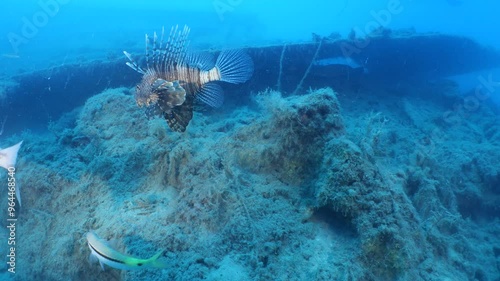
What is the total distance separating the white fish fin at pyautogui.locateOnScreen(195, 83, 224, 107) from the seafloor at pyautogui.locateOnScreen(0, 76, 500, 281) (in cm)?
58

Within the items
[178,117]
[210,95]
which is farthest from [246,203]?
[210,95]

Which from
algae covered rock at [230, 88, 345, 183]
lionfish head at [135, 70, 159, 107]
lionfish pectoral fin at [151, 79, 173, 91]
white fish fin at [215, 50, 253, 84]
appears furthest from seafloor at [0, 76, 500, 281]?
lionfish pectoral fin at [151, 79, 173, 91]

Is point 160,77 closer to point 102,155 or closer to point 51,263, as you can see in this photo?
point 102,155

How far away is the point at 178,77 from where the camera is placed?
122 inches

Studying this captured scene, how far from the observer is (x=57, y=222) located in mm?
3729

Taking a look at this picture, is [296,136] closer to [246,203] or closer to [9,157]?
[246,203]

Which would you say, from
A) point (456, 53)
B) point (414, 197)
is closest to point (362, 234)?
point (414, 197)

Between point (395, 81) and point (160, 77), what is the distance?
10.4 m

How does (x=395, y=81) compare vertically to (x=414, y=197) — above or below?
above

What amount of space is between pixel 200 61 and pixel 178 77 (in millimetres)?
483

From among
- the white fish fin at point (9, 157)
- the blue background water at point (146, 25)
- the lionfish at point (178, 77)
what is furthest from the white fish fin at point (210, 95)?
the blue background water at point (146, 25)

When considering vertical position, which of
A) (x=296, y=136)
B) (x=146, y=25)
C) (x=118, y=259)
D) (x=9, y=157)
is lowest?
(x=118, y=259)

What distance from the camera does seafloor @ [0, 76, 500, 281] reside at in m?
2.58

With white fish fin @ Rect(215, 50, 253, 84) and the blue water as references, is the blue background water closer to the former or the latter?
the blue water
